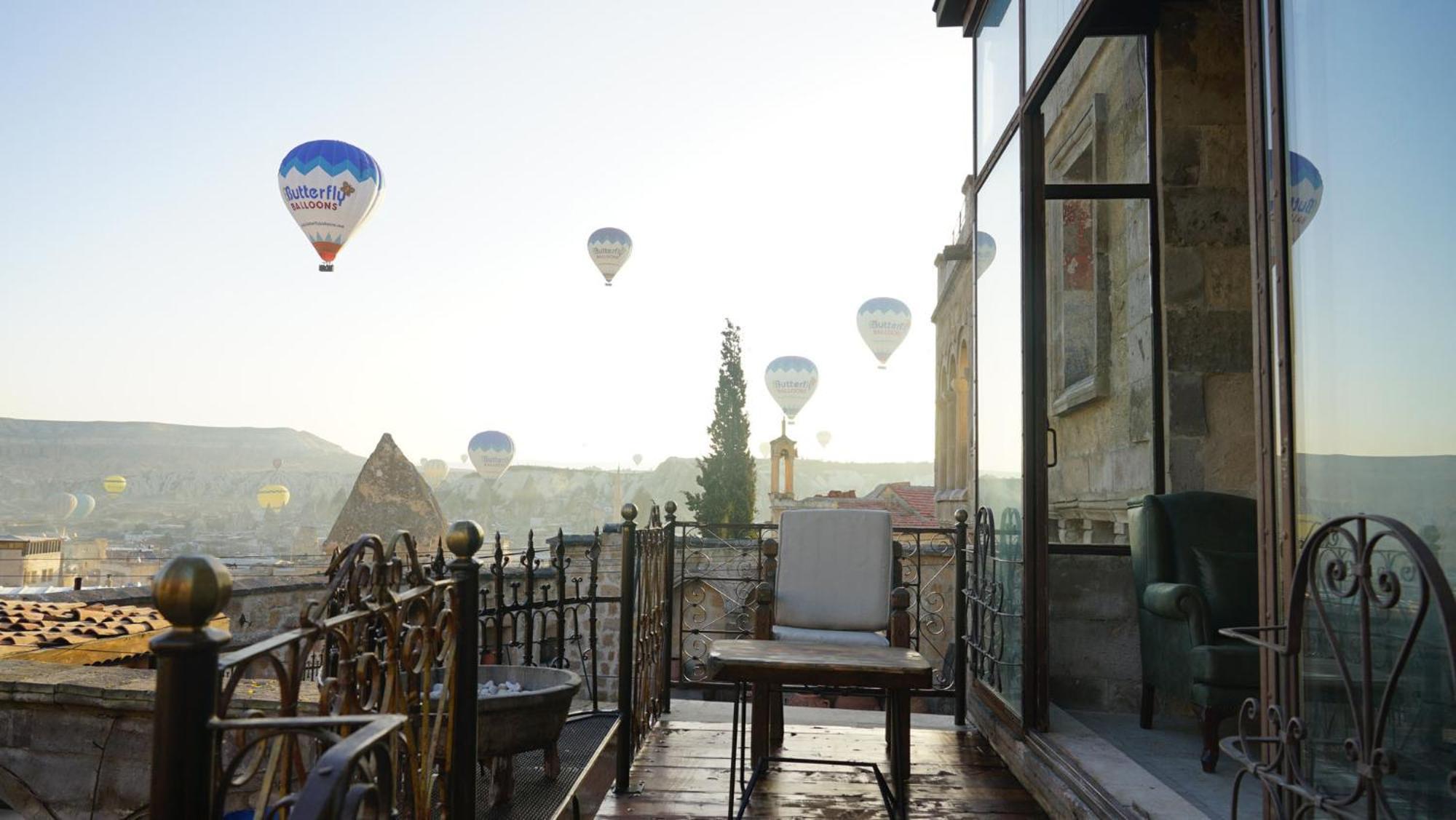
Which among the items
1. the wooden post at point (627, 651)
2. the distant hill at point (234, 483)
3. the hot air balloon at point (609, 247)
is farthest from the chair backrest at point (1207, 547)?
the distant hill at point (234, 483)

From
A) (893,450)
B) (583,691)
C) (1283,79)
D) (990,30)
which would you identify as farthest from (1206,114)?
(893,450)

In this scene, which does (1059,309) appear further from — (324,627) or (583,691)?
(583,691)

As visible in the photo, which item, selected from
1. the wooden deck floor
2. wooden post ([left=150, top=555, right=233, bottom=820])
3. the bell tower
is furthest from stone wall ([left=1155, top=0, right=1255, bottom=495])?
the bell tower

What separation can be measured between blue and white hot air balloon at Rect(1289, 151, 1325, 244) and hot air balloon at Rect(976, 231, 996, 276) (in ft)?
9.22

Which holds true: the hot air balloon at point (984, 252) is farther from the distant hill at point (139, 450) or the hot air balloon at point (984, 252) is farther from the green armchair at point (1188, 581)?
the distant hill at point (139, 450)

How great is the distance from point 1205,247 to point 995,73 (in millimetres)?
1243

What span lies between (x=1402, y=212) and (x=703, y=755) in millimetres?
3286

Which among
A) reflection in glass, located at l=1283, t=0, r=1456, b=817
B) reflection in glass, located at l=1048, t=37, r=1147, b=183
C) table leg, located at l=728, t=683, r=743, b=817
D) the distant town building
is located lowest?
the distant town building

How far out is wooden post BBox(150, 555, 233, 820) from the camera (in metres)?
0.99

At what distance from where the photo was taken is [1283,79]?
1.94 m

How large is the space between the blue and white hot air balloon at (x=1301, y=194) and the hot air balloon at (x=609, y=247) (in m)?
24.9

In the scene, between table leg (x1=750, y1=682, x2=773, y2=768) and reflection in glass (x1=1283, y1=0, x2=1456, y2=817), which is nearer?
reflection in glass (x1=1283, y1=0, x2=1456, y2=817)

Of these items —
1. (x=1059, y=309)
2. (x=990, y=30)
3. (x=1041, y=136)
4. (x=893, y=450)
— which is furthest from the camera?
(x=893, y=450)

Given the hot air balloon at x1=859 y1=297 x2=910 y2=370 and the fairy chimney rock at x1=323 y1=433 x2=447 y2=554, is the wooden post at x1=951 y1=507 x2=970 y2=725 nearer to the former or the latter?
the hot air balloon at x1=859 y1=297 x2=910 y2=370
